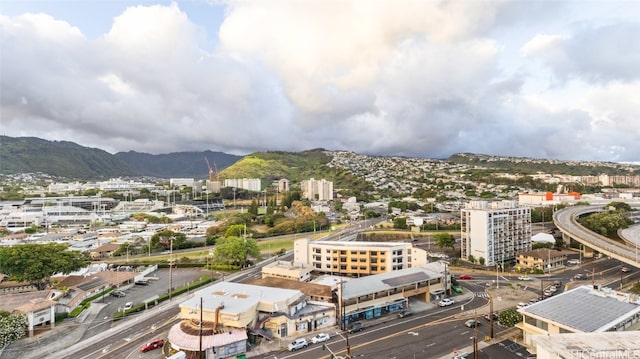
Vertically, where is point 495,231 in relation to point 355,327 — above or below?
above

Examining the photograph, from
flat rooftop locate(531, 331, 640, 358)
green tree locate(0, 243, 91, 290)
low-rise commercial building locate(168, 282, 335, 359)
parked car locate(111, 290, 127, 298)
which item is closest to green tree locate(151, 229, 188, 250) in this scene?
green tree locate(0, 243, 91, 290)

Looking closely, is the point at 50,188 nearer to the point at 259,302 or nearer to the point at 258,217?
→ the point at 258,217

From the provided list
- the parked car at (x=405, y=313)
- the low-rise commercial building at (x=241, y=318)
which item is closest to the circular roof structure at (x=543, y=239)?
the parked car at (x=405, y=313)


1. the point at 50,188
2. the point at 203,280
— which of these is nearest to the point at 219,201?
the point at 50,188

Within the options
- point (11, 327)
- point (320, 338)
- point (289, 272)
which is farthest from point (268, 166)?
point (320, 338)

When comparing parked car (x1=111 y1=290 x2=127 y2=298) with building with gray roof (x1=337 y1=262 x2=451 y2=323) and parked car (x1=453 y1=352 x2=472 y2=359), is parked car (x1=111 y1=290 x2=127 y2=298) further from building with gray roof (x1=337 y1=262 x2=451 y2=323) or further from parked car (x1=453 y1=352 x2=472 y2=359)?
parked car (x1=453 y1=352 x2=472 y2=359)

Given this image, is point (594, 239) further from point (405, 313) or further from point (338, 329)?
point (338, 329)
